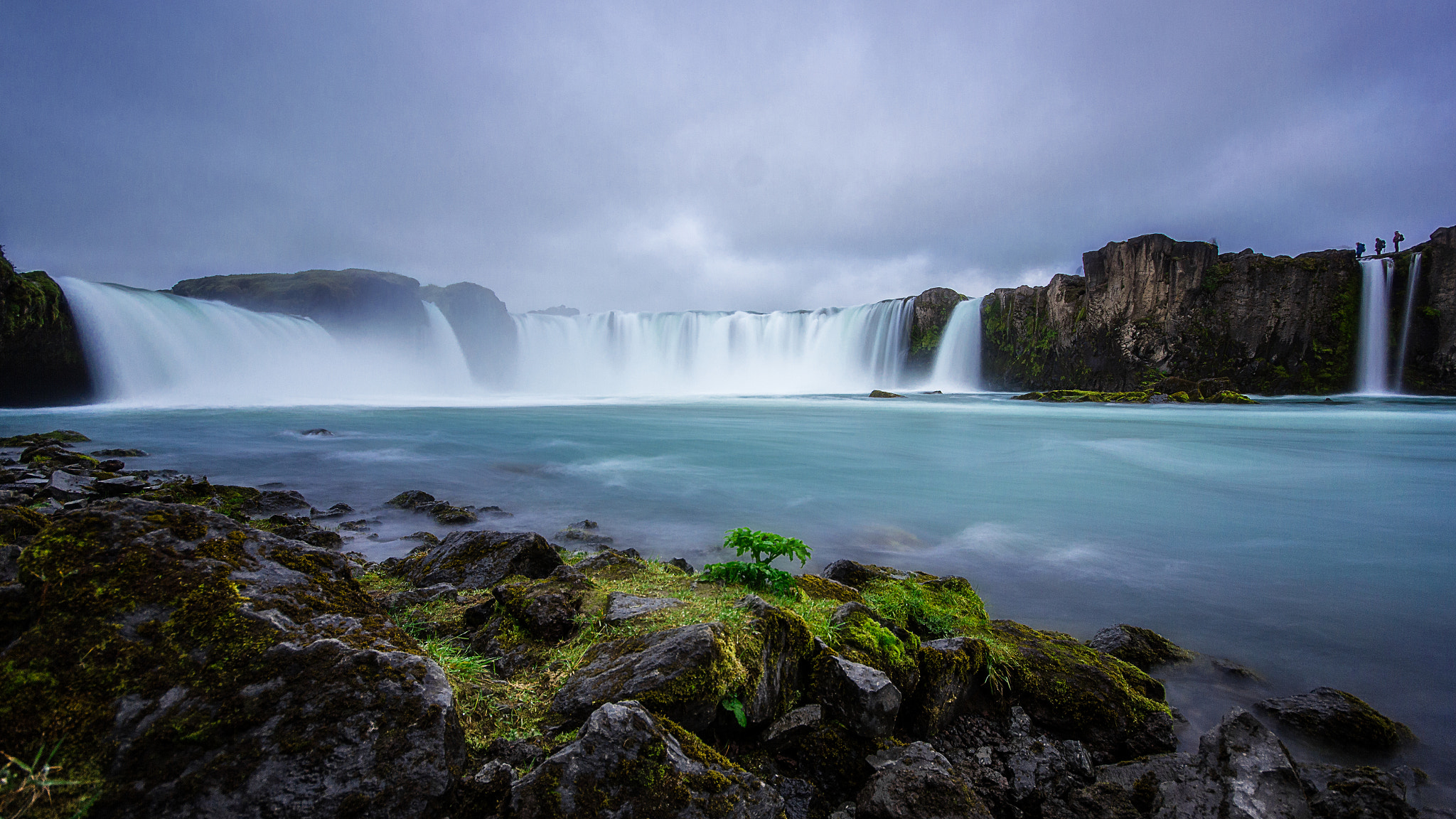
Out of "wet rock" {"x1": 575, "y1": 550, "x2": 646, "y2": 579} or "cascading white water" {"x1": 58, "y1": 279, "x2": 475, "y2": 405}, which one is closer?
"wet rock" {"x1": 575, "y1": 550, "x2": 646, "y2": 579}

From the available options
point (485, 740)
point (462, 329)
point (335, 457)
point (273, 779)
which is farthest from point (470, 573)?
point (462, 329)

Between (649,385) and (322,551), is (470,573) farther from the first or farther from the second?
(649,385)

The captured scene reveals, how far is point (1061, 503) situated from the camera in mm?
10906

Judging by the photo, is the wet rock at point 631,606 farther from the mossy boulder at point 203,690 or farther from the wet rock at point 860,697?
the mossy boulder at point 203,690

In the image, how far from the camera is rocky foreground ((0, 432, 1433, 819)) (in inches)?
72.0

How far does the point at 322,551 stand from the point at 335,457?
14.6 m

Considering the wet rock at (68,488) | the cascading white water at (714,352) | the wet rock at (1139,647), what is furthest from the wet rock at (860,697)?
the cascading white water at (714,352)

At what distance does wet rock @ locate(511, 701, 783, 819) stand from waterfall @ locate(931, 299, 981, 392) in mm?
58616

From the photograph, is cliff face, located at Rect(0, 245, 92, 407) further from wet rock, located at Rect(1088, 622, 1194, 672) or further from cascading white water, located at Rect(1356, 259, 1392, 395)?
cascading white water, located at Rect(1356, 259, 1392, 395)

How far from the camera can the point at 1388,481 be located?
12.8 m

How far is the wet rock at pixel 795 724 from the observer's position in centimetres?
287

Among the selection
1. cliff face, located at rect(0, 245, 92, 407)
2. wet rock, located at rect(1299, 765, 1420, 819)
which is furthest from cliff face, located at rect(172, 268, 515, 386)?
wet rock, located at rect(1299, 765, 1420, 819)

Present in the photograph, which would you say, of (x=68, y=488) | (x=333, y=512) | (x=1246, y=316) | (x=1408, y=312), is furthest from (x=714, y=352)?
(x=68, y=488)

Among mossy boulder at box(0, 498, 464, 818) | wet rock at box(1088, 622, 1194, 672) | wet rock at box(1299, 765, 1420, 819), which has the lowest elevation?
wet rock at box(1088, 622, 1194, 672)
